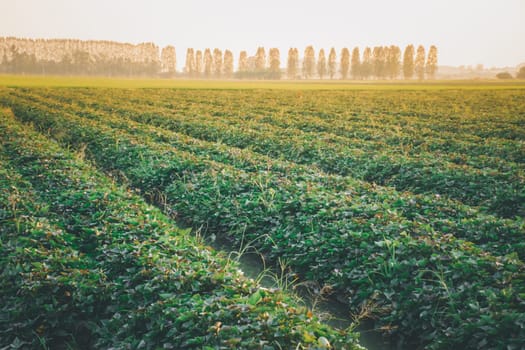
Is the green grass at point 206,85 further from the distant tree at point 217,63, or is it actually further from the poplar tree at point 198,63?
the poplar tree at point 198,63

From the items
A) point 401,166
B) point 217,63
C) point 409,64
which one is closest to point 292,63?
point 217,63

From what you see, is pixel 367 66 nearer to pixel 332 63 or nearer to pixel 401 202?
pixel 332 63

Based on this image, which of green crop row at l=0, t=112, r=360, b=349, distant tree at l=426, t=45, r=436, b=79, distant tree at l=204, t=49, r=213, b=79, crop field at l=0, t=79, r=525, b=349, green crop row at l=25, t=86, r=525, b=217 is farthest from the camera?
distant tree at l=204, t=49, r=213, b=79

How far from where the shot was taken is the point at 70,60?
123312 mm

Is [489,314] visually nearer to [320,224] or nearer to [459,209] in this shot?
[320,224]

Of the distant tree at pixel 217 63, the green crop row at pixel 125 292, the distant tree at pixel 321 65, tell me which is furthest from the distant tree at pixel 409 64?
the green crop row at pixel 125 292

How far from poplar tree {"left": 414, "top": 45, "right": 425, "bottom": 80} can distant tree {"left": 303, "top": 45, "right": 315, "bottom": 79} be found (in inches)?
1241

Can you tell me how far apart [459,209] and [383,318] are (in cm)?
319

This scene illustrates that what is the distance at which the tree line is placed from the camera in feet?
392

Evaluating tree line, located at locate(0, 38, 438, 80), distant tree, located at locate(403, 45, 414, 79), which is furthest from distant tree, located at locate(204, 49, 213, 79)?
distant tree, located at locate(403, 45, 414, 79)

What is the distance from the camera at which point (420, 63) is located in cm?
11862

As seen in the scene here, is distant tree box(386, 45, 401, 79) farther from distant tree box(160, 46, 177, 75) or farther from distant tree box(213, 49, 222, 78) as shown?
distant tree box(160, 46, 177, 75)

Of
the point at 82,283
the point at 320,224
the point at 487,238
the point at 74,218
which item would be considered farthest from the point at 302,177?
the point at 82,283

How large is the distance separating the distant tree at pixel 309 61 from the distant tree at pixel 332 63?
5.45 m
